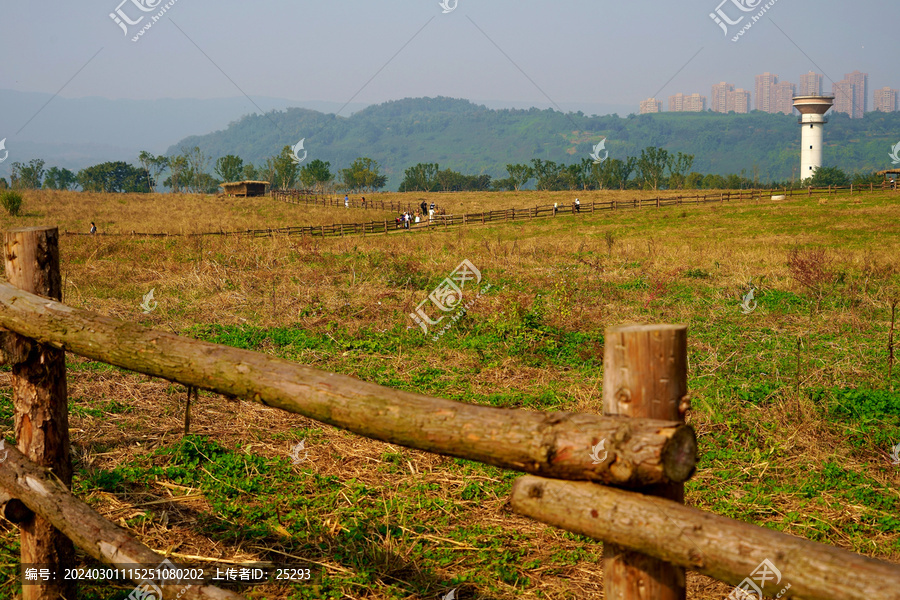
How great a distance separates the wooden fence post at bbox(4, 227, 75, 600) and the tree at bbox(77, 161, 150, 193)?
123 metres

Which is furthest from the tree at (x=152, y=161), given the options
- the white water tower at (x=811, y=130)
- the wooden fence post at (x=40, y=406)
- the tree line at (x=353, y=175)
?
the wooden fence post at (x=40, y=406)

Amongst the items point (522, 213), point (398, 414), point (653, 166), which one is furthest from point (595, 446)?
point (653, 166)

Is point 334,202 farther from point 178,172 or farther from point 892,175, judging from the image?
point 892,175

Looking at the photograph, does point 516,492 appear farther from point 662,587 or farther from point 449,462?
point 449,462

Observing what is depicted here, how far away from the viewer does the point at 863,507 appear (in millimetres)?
4539

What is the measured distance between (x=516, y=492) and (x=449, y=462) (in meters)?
3.38

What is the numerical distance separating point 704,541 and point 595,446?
1.26 feet

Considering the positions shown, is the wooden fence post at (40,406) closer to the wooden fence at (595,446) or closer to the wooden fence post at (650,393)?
the wooden fence at (595,446)

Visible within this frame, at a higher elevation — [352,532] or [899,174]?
[899,174]

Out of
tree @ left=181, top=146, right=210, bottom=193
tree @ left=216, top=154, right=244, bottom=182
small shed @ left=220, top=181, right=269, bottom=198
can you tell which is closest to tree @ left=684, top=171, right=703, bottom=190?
small shed @ left=220, top=181, right=269, bottom=198

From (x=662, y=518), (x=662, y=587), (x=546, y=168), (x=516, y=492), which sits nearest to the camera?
(x=662, y=518)

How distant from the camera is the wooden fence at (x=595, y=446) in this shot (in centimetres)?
170

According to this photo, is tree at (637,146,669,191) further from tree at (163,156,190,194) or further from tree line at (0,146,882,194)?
tree at (163,156,190,194)

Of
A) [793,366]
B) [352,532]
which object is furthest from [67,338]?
[793,366]
